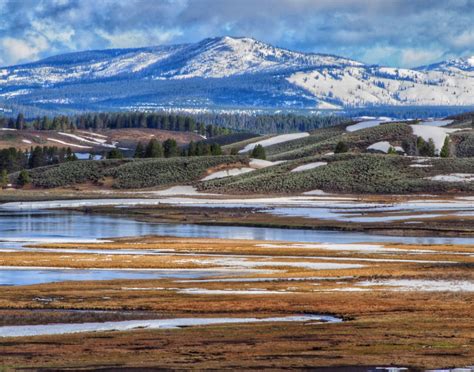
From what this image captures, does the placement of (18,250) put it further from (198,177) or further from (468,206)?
(198,177)

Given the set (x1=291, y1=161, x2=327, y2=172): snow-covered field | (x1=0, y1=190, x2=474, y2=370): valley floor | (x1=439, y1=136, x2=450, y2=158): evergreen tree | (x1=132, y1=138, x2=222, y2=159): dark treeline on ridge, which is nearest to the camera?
(x1=0, y1=190, x2=474, y2=370): valley floor

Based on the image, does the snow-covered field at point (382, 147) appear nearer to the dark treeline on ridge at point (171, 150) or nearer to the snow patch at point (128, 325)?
the dark treeline on ridge at point (171, 150)

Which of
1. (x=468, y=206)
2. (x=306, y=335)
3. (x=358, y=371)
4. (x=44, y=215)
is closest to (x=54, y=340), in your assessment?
(x=306, y=335)

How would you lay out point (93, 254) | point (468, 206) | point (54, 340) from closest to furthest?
point (54, 340) → point (93, 254) → point (468, 206)

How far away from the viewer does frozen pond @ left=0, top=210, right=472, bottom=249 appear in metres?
74.2

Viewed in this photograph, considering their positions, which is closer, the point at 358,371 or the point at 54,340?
the point at 358,371

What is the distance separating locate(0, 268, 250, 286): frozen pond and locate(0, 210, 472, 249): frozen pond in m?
16.1

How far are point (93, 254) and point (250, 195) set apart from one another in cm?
8277

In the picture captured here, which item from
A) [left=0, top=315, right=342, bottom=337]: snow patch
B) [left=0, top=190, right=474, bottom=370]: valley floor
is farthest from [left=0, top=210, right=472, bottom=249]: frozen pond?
[left=0, top=315, right=342, bottom=337]: snow patch

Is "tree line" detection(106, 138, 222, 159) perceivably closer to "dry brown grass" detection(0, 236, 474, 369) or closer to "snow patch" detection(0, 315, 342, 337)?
"dry brown grass" detection(0, 236, 474, 369)

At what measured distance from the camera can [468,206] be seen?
369 ft

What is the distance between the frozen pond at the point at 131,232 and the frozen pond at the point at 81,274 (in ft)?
52.9

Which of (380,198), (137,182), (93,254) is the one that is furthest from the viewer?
(137,182)

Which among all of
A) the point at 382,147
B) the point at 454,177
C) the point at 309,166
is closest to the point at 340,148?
the point at 382,147
